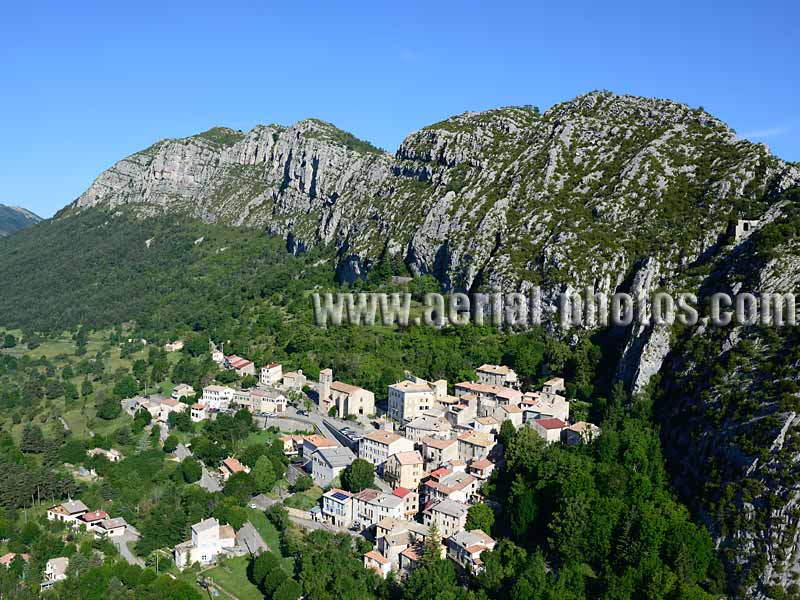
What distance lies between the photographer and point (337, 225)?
487ft

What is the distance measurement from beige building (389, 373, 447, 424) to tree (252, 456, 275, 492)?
49.6 feet

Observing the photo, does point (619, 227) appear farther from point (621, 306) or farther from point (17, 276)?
point (17, 276)

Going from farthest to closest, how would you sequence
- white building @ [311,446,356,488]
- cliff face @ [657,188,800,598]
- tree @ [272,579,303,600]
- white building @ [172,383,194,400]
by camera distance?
white building @ [172,383,194,400] → white building @ [311,446,356,488] → tree @ [272,579,303,600] → cliff face @ [657,188,800,598]

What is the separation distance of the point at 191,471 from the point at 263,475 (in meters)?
8.74

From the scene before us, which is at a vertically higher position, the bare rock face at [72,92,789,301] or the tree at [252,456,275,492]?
the bare rock face at [72,92,789,301]

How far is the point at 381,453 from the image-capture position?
67.1 metres

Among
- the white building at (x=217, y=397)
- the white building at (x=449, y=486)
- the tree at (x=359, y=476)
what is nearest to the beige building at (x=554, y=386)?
the white building at (x=449, y=486)

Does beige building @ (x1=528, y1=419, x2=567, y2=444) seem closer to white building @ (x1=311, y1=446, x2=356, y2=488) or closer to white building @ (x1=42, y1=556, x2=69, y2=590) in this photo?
white building @ (x1=311, y1=446, x2=356, y2=488)

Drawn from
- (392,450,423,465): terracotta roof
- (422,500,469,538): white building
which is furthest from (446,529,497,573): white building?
(392,450,423,465): terracotta roof

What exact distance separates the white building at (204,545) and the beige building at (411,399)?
22.2 meters

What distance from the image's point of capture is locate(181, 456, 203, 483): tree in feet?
232

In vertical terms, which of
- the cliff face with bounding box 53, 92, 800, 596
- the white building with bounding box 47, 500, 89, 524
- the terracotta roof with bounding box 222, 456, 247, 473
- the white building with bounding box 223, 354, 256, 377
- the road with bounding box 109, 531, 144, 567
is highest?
the cliff face with bounding box 53, 92, 800, 596

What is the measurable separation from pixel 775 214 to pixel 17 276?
165029mm

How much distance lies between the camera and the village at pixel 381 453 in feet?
188
